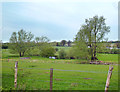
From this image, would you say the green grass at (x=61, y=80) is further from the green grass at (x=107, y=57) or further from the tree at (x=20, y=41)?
the tree at (x=20, y=41)

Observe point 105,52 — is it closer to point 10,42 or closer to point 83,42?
point 83,42

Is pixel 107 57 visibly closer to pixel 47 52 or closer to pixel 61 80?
pixel 47 52

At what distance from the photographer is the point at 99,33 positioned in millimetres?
21984

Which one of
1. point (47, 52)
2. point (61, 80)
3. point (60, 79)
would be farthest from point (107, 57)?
point (61, 80)

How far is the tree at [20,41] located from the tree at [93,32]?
13.8m

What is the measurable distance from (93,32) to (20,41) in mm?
17365

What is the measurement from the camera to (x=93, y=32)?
22062 millimetres

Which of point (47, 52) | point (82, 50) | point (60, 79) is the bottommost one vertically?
point (60, 79)

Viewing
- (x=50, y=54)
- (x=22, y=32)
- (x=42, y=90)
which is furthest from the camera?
(x=22, y=32)

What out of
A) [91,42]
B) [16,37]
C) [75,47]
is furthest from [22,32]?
[91,42]

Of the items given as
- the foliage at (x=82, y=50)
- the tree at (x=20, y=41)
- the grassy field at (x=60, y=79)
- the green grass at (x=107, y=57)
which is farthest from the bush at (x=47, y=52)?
the grassy field at (x=60, y=79)

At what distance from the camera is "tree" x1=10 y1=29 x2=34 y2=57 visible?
29.4 m

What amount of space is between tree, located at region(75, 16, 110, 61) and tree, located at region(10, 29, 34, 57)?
45.4ft

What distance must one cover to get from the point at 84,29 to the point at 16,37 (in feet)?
56.5
